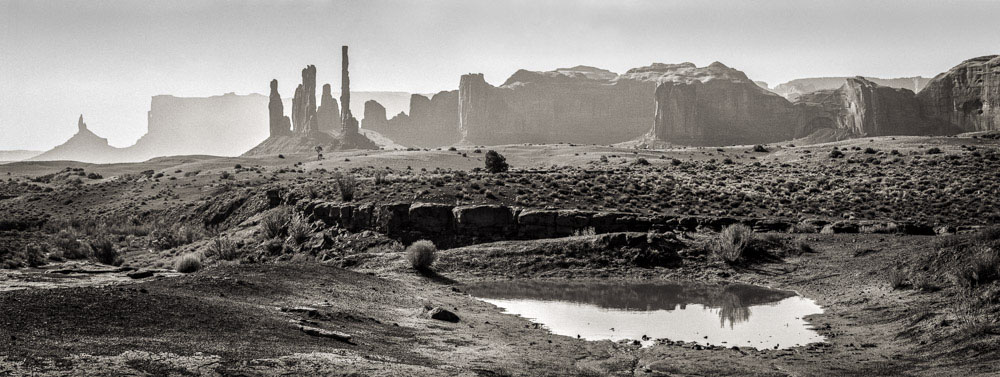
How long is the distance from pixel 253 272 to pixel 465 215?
45.7ft

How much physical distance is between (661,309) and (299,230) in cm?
1938

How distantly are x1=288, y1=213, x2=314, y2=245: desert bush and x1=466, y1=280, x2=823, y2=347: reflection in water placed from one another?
12.4 metres

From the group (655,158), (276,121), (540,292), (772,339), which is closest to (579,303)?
(540,292)

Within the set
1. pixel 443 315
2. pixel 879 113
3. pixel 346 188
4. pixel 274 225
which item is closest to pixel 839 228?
pixel 443 315

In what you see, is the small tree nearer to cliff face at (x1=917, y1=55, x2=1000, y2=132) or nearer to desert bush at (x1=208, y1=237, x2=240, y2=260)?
desert bush at (x1=208, y1=237, x2=240, y2=260)

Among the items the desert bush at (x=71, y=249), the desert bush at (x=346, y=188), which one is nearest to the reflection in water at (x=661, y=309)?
the desert bush at (x=346, y=188)

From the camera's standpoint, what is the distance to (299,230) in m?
35.1

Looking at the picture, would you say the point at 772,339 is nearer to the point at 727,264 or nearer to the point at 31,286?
the point at 727,264

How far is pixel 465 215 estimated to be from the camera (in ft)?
108

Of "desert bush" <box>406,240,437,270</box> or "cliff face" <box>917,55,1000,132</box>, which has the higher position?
"cliff face" <box>917,55,1000,132</box>

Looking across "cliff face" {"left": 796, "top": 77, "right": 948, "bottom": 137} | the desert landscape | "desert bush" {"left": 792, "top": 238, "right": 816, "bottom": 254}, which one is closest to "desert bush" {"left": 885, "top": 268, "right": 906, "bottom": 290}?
the desert landscape

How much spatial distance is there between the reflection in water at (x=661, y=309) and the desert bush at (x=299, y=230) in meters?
12.4

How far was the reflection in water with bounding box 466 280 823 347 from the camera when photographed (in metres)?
17.2

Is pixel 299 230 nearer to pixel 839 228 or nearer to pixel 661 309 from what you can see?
pixel 661 309
